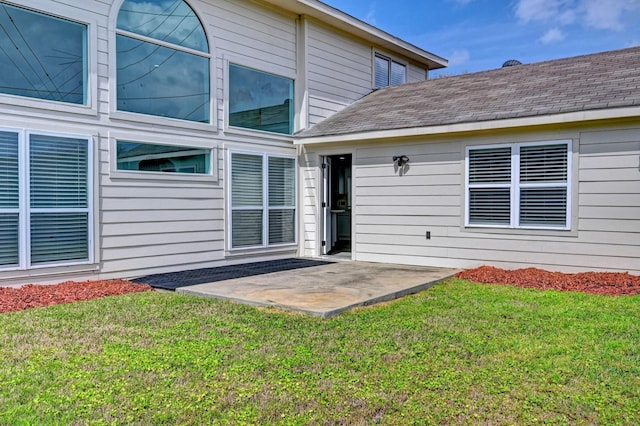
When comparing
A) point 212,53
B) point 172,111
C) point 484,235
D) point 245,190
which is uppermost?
point 212,53

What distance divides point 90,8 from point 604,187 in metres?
7.19

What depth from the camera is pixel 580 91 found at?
272 inches

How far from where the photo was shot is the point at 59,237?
5805 millimetres

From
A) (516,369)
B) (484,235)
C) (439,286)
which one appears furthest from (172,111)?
(516,369)

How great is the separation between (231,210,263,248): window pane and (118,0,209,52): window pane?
2745 mm

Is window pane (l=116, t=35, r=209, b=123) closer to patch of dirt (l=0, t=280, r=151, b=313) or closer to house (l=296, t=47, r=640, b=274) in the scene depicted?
house (l=296, t=47, r=640, b=274)

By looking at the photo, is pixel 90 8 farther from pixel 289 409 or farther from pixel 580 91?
pixel 580 91

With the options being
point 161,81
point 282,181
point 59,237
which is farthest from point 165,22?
point 59,237

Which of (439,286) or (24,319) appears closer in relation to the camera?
(24,319)

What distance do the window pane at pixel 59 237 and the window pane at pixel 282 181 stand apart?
131 inches

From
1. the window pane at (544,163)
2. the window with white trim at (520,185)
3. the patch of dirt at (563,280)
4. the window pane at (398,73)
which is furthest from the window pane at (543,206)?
the window pane at (398,73)

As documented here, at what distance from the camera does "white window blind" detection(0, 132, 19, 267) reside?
5.32m

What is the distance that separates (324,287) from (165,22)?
4.55 metres

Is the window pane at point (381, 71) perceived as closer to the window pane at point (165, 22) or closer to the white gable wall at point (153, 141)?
the white gable wall at point (153, 141)
